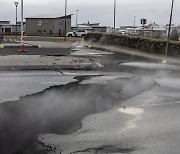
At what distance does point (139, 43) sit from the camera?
91.7 ft

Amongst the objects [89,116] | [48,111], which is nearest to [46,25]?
[48,111]

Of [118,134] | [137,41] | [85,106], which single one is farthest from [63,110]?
[137,41]

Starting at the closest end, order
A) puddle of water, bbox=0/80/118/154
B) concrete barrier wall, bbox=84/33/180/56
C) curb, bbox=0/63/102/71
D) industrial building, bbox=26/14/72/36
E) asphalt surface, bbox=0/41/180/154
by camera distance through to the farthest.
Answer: asphalt surface, bbox=0/41/180/154 < puddle of water, bbox=0/80/118/154 < curb, bbox=0/63/102/71 < concrete barrier wall, bbox=84/33/180/56 < industrial building, bbox=26/14/72/36

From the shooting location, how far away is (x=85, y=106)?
834cm

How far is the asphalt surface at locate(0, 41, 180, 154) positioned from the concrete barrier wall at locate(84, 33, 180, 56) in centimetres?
1110

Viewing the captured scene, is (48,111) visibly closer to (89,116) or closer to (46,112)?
(46,112)

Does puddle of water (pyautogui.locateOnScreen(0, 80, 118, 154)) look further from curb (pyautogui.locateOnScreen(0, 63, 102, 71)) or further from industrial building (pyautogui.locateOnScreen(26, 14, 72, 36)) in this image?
industrial building (pyautogui.locateOnScreen(26, 14, 72, 36))

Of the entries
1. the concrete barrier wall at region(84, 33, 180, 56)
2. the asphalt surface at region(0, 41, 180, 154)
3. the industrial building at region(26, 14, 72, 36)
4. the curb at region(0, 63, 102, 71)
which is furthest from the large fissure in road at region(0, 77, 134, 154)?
the industrial building at region(26, 14, 72, 36)

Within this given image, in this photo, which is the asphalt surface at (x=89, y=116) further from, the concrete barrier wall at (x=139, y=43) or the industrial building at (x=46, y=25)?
the industrial building at (x=46, y=25)

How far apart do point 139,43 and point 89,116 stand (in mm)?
21259

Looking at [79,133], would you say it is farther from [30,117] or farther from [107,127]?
[30,117]

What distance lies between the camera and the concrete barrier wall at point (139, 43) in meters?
22.9

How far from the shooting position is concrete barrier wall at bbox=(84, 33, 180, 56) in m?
22.9

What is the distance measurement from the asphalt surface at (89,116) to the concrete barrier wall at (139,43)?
11096mm
